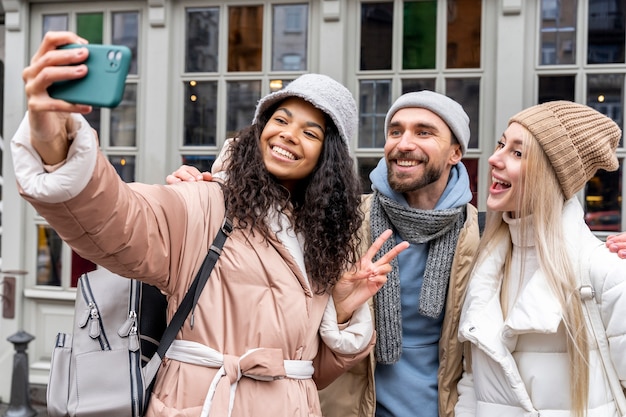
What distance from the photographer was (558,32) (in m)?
4.29

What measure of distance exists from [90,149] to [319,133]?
0.82 metres

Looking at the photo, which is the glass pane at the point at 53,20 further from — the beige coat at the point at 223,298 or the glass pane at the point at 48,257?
the beige coat at the point at 223,298

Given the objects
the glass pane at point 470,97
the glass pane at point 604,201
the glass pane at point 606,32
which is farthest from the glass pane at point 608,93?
the glass pane at point 470,97

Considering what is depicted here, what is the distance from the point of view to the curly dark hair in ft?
6.07

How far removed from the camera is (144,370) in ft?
5.72

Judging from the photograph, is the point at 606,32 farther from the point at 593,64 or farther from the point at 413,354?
the point at 413,354

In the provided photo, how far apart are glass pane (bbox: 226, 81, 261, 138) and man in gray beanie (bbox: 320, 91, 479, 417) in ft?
8.00

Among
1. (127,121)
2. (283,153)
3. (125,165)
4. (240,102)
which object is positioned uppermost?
(240,102)

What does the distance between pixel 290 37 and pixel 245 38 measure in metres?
0.35

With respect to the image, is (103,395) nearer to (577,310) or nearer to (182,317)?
(182,317)

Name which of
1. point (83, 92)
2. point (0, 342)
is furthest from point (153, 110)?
point (83, 92)

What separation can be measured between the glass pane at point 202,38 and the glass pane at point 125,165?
867mm

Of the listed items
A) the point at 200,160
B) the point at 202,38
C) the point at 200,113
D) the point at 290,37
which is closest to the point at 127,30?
the point at 202,38

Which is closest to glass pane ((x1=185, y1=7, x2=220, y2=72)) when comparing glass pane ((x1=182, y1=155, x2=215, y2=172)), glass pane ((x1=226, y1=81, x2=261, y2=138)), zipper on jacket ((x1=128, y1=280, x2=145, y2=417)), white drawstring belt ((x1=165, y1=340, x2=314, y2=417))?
glass pane ((x1=226, y1=81, x2=261, y2=138))
